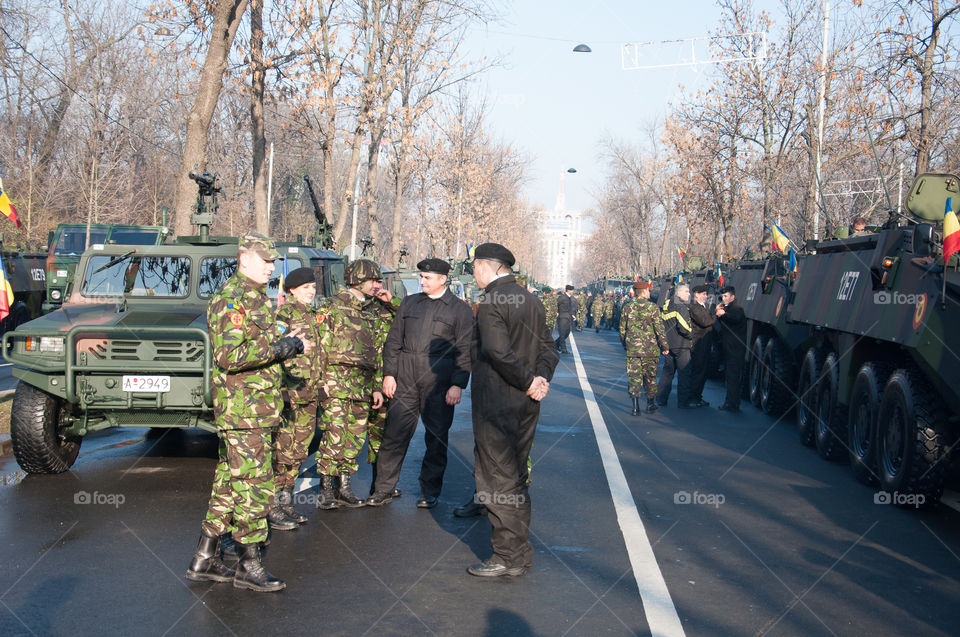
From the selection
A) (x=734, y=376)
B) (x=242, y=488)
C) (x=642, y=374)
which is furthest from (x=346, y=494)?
(x=734, y=376)

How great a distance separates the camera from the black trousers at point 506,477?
5.93 meters

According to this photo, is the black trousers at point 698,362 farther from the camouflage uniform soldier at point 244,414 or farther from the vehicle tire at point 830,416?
the camouflage uniform soldier at point 244,414

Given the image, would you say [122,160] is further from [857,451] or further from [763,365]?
[857,451]

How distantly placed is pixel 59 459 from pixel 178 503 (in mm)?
1566

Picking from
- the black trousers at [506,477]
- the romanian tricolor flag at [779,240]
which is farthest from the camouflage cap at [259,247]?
the romanian tricolor flag at [779,240]

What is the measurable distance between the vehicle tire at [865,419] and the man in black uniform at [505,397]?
4037 millimetres

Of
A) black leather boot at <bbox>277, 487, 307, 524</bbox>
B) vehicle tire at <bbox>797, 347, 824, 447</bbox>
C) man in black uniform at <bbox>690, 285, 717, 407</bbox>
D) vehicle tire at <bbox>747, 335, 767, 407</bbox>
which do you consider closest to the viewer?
black leather boot at <bbox>277, 487, 307, 524</bbox>

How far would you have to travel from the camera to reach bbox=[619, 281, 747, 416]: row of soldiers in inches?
545

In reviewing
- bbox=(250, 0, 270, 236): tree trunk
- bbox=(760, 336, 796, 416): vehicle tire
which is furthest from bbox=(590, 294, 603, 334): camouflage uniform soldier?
bbox=(760, 336, 796, 416): vehicle tire

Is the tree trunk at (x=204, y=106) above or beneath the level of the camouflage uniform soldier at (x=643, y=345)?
above

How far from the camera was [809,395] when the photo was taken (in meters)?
11.4

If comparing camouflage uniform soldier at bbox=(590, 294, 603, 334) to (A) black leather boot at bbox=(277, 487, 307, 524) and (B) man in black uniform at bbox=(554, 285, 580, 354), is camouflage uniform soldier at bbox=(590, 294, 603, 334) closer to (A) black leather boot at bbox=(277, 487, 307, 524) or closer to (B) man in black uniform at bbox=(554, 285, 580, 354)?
(B) man in black uniform at bbox=(554, 285, 580, 354)

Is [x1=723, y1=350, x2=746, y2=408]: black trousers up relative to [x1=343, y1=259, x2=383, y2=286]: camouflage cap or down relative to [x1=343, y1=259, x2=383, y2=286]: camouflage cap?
down

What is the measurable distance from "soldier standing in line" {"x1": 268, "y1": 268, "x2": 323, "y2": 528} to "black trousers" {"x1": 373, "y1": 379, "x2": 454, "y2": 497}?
0.63 m
